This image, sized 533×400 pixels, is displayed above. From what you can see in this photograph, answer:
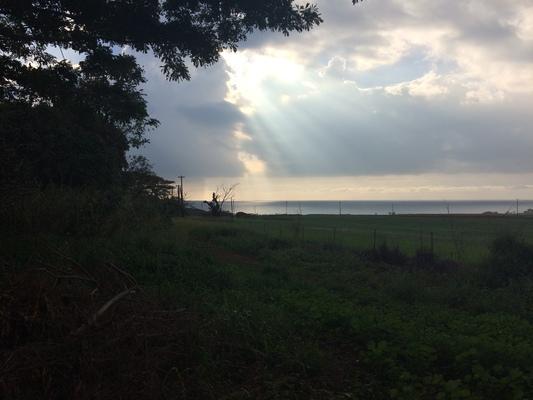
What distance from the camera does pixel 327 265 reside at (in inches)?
598

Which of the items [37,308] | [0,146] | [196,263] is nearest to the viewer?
[37,308]

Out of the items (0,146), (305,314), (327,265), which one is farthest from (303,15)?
(327,265)

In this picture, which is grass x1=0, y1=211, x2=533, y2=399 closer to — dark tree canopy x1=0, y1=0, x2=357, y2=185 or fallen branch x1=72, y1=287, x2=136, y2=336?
fallen branch x1=72, y1=287, x2=136, y2=336

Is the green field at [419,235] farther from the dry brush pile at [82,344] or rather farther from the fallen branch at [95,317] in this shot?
the fallen branch at [95,317]

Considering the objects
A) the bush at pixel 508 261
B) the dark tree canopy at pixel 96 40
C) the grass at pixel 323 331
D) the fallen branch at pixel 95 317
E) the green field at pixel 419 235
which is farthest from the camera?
the green field at pixel 419 235

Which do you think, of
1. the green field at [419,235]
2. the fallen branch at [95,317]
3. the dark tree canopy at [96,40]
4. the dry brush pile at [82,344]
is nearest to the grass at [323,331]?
the dry brush pile at [82,344]

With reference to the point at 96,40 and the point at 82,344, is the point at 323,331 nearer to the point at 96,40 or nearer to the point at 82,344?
the point at 82,344

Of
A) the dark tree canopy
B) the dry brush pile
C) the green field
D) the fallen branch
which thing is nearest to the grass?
the dry brush pile

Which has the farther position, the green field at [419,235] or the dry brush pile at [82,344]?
the green field at [419,235]

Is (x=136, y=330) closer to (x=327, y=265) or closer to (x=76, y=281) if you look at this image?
(x=76, y=281)

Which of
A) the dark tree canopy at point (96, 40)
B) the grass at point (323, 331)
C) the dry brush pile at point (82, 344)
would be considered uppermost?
the dark tree canopy at point (96, 40)

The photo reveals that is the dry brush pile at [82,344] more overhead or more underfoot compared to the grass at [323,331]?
more overhead

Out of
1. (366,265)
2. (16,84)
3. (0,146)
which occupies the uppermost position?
(16,84)

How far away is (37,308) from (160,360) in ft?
3.80
